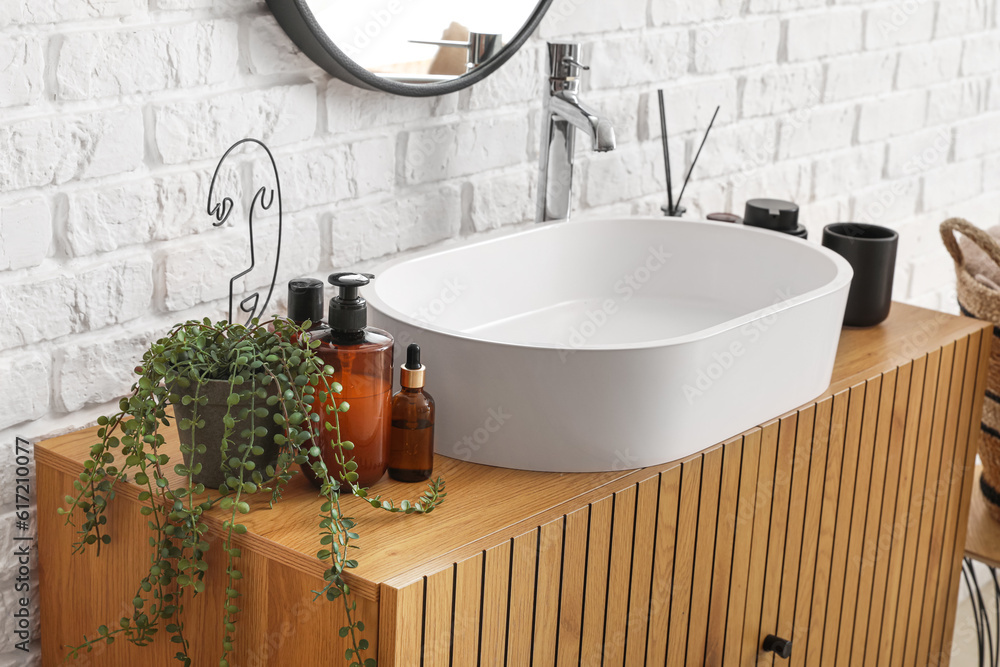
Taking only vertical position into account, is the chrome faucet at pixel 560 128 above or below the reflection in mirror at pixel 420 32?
below

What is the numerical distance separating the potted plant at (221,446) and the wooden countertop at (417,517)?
0.6 inches

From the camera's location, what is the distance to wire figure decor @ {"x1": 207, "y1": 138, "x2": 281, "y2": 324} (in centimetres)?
116

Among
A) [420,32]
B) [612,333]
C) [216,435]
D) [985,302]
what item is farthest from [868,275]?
[216,435]

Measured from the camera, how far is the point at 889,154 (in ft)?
7.18

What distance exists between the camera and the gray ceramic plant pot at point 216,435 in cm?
91

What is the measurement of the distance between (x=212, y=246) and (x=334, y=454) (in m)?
0.35

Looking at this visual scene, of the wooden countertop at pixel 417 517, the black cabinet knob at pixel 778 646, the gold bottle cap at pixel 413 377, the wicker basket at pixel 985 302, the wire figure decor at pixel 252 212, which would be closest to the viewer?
the wooden countertop at pixel 417 517

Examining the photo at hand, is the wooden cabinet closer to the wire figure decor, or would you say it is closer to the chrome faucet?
the wire figure decor

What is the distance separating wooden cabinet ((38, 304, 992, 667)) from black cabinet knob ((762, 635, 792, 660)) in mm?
11

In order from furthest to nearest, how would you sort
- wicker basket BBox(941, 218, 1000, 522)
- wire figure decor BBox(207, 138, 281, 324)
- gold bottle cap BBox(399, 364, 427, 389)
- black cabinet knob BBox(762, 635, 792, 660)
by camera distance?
wicker basket BBox(941, 218, 1000, 522), black cabinet knob BBox(762, 635, 792, 660), wire figure decor BBox(207, 138, 281, 324), gold bottle cap BBox(399, 364, 427, 389)

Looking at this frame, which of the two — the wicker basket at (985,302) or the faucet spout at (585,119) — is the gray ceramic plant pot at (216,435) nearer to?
the faucet spout at (585,119)

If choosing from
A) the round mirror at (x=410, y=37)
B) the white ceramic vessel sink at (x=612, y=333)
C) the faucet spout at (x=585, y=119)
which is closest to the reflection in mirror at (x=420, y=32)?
the round mirror at (x=410, y=37)

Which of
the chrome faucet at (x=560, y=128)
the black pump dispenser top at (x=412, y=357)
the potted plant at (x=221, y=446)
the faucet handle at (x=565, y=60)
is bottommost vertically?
the potted plant at (x=221, y=446)

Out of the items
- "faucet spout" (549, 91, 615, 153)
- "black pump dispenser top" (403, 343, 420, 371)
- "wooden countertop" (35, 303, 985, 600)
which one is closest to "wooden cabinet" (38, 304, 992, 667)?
"wooden countertop" (35, 303, 985, 600)
